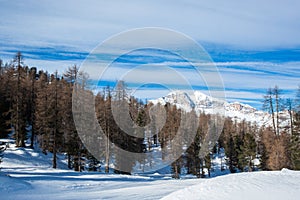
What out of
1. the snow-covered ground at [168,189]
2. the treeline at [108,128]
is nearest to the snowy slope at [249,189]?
the snow-covered ground at [168,189]

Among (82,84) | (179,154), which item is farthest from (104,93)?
(179,154)

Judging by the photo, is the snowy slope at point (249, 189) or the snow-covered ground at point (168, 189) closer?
the snowy slope at point (249, 189)

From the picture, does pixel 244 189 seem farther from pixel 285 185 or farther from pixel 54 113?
pixel 54 113

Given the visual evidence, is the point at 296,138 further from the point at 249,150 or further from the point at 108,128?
the point at 108,128

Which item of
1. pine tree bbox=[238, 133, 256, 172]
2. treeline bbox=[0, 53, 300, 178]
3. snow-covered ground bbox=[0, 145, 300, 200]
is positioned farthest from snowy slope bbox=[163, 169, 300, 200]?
pine tree bbox=[238, 133, 256, 172]

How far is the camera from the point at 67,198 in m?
14.3

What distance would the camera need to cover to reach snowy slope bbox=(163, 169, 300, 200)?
27.2ft

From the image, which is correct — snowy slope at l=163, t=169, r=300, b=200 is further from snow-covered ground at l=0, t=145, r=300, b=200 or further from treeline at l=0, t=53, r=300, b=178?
treeline at l=0, t=53, r=300, b=178

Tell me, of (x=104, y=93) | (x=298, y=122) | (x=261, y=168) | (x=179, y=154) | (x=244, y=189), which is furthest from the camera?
(x=261, y=168)

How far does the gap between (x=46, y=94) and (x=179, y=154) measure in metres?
17.5

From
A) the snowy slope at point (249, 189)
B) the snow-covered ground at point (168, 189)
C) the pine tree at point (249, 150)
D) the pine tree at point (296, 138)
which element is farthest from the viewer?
the pine tree at point (249, 150)

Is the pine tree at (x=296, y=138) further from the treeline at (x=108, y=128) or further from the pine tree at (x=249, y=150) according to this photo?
the pine tree at (x=249, y=150)

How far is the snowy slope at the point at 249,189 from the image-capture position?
27.2 ft

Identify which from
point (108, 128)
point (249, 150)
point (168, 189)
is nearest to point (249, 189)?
point (168, 189)
